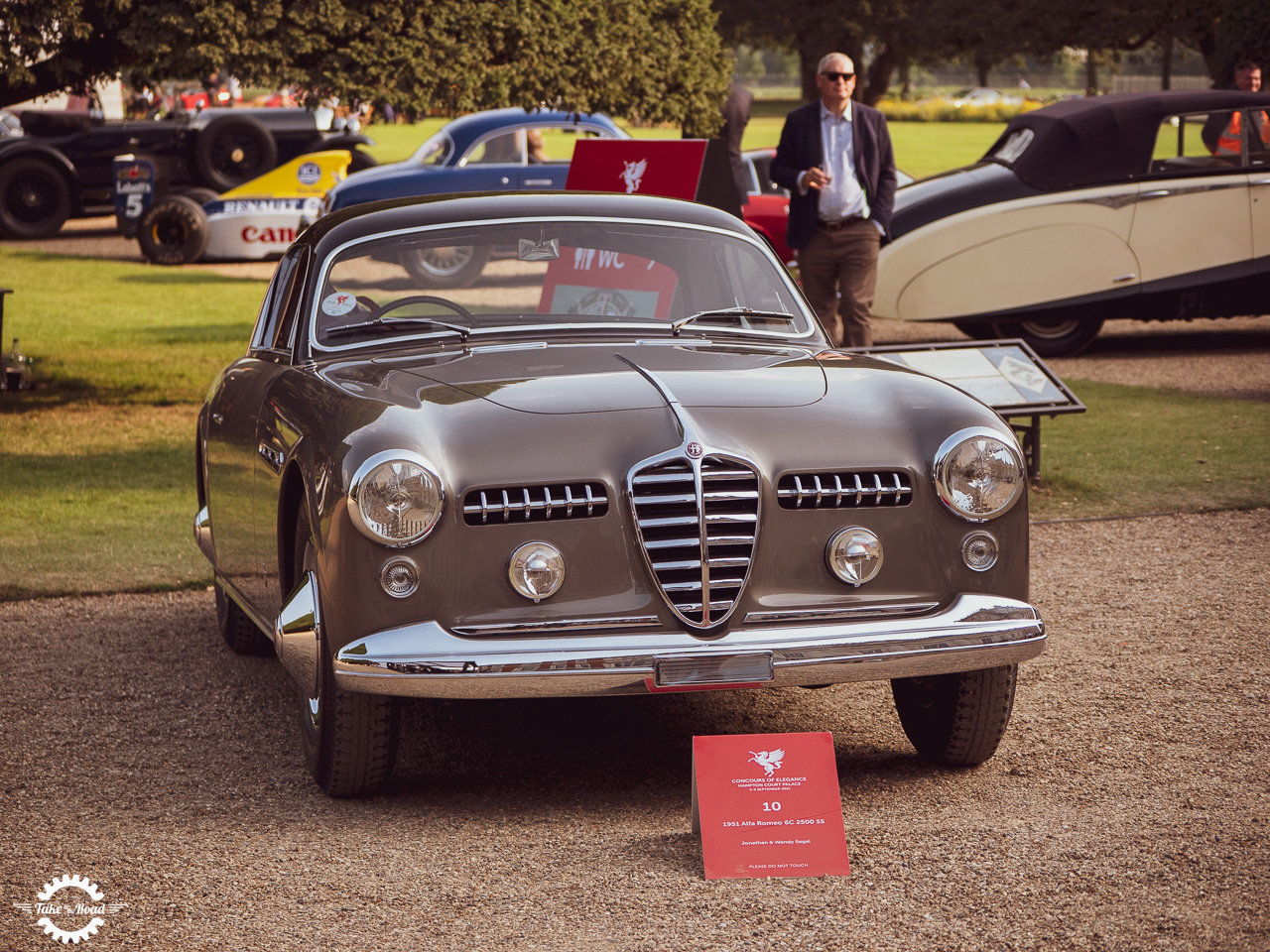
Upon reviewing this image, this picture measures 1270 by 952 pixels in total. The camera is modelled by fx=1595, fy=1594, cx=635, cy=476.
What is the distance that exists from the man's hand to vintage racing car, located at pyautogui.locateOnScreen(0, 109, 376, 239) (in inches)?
591

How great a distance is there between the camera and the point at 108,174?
2431 centimetres

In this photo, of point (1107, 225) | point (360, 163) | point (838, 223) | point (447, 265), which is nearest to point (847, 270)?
point (838, 223)

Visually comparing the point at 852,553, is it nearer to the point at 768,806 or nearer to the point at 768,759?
the point at 768,759

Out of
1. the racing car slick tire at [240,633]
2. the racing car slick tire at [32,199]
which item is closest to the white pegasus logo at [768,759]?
the racing car slick tire at [240,633]

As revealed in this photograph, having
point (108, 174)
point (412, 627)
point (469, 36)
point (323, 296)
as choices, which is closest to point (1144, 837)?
point (412, 627)

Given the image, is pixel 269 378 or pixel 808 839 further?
pixel 269 378

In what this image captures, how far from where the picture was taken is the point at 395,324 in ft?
16.7

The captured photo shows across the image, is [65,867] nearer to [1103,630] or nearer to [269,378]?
[269,378]

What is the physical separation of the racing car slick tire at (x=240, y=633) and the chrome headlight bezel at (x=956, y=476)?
275 cm

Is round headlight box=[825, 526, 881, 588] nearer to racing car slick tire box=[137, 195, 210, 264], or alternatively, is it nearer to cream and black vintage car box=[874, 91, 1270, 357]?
cream and black vintage car box=[874, 91, 1270, 357]

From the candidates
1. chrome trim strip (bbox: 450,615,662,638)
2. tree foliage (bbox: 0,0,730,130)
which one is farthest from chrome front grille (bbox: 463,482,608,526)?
tree foliage (bbox: 0,0,730,130)

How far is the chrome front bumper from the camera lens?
3861mm

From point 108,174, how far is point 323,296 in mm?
20753

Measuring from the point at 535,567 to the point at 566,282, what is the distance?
1850 millimetres
